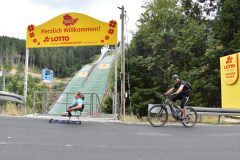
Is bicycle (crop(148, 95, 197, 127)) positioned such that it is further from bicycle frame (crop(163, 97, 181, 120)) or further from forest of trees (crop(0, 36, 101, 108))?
forest of trees (crop(0, 36, 101, 108))

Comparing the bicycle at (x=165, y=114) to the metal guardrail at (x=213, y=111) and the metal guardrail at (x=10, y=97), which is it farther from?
the metal guardrail at (x=10, y=97)

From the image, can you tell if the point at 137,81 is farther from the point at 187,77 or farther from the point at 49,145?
the point at 49,145

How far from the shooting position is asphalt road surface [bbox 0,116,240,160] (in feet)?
28.8

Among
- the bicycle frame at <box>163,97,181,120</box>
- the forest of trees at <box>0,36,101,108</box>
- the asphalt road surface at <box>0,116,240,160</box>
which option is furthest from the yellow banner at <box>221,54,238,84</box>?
the forest of trees at <box>0,36,101,108</box>

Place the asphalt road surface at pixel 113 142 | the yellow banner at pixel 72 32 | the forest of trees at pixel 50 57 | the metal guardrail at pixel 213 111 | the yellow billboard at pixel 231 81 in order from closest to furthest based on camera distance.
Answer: the asphalt road surface at pixel 113 142 → the metal guardrail at pixel 213 111 → the yellow banner at pixel 72 32 → the yellow billboard at pixel 231 81 → the forest of trees at pixel 50 57

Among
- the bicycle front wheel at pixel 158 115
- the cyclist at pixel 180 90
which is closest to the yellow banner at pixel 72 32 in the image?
the cyclist at pixel 180 90

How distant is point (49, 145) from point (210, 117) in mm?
11319

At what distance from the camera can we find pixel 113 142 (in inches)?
424

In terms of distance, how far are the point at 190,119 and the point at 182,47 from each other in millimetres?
25633

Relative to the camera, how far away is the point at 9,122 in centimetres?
1435

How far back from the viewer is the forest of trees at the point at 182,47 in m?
35.5

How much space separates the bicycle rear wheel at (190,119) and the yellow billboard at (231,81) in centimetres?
740

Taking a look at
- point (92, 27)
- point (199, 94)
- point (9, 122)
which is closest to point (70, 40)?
point (92, 27)

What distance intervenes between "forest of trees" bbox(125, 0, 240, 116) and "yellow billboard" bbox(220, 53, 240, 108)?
10387mm
